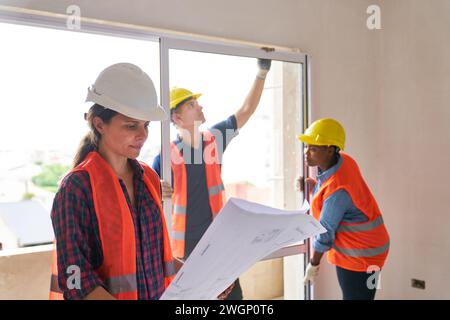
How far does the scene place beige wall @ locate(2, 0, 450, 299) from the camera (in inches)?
106

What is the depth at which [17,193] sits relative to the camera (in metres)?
1.81

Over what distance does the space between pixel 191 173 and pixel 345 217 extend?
821 millimetres

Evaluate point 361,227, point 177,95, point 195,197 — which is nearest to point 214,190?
point 195,197

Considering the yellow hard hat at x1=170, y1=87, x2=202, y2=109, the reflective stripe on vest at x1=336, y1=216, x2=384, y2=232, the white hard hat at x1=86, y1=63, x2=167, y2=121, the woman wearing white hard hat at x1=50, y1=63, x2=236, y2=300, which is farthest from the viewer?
the reflective stripe on vest at x1=336, y1=216, x2=384, y2=232

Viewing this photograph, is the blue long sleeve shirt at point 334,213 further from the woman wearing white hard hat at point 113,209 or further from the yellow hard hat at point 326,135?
the woman wearing white hard hat at point 113,209

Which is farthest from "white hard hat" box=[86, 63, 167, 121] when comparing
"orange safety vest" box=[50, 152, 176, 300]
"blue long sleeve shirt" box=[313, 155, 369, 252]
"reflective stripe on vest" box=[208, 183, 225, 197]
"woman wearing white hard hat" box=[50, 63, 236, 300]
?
"blue long sleeve shirt" box=[313, 155, 369, 252]

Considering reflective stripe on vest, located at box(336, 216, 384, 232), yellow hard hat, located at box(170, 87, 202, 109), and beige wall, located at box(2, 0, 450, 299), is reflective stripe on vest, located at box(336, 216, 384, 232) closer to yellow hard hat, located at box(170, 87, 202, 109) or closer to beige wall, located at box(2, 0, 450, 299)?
beige wall, located at box(2, 0, 450, 299)

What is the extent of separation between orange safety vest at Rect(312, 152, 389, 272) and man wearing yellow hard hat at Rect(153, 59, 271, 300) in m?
0.56

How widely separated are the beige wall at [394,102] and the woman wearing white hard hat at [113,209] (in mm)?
1380

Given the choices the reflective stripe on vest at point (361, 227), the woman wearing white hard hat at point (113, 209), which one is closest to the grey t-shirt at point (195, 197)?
the reflective stripe on vest at point (361, 227)

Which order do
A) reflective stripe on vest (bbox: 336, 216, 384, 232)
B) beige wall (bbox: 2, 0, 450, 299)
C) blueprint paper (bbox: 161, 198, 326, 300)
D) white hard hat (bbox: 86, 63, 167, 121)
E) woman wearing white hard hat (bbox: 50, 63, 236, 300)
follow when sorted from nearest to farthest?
blueprint paper (bbox: 161, 198, 326, 300), woman wearing white hard hat (bbox: 50, 63, 236, 300), white hard hat (bbox: 86, 63, 167, 121), reflective stripe on vest (bbox: 336, 216, 384, 232), beige wall (bbox: 2, 0, 450, 299)

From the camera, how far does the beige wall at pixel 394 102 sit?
106 inches

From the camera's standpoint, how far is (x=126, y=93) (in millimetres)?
1247
